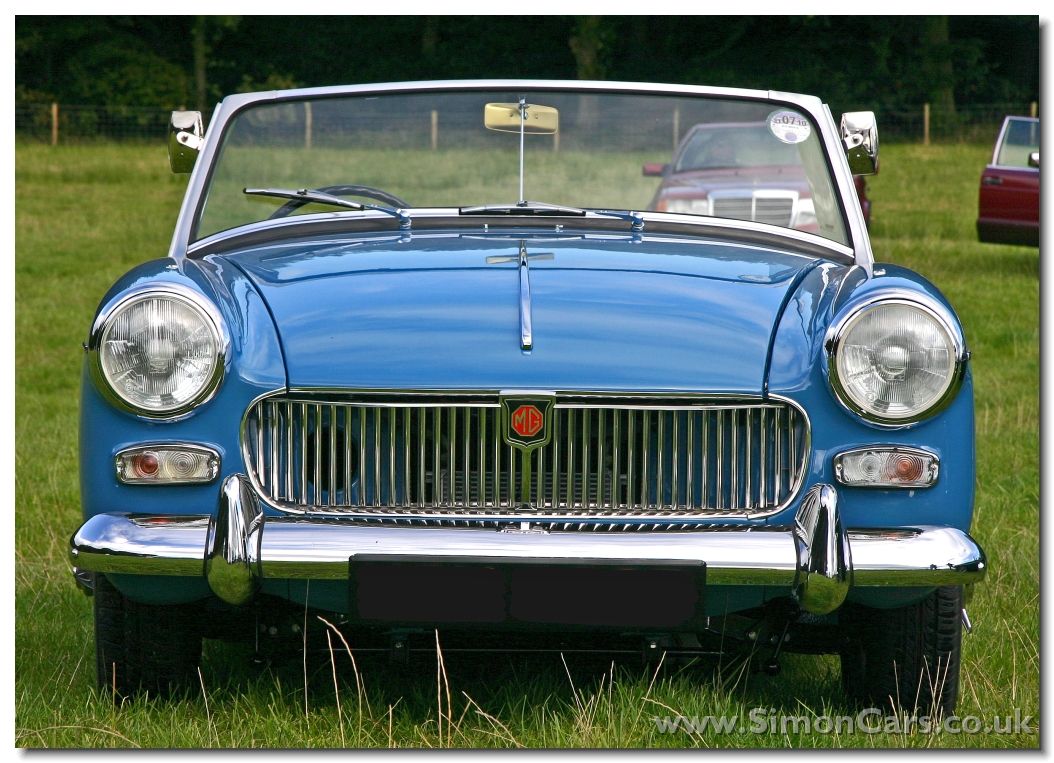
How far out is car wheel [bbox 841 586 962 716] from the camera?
8.56 feet

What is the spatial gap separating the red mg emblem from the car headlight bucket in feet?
1.92

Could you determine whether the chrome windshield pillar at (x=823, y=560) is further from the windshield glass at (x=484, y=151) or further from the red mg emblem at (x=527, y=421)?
the windshield glass at (x=484, y=151)

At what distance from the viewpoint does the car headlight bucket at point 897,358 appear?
244 centimetres

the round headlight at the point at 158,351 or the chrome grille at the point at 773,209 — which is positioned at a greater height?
the chrome grille at the point at 773,209

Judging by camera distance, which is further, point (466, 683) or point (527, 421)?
point (466, 683)

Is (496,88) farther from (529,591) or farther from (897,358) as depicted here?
(529,591)

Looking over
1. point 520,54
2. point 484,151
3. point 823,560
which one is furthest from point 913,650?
point 520,54

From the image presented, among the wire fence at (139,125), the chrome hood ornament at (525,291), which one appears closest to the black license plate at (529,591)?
the chrome hood ornament at (525,291)

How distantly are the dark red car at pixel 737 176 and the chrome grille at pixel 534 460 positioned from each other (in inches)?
44.7

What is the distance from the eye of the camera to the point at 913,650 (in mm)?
2645

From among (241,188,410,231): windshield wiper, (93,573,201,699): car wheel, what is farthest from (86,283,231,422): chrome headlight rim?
(241,188,410,231): windshield wiper

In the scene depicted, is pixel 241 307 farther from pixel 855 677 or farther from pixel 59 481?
pixel 59 481

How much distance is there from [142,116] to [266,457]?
79.9ft

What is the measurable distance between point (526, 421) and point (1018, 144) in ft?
37.2
